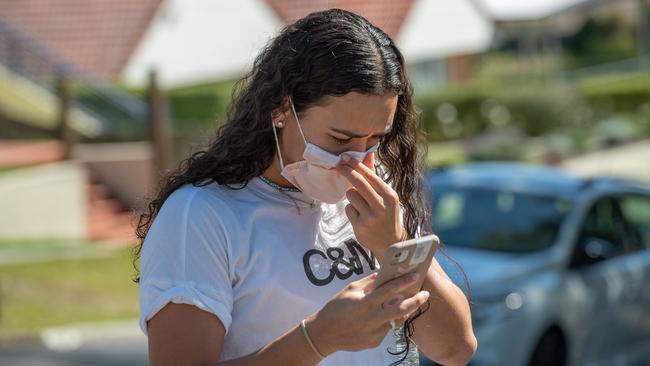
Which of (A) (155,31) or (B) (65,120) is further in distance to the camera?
(A) (155,31)

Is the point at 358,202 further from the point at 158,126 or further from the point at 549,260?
the point at 158,126

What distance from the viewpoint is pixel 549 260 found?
23.8ft

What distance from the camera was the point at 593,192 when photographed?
7723 mm

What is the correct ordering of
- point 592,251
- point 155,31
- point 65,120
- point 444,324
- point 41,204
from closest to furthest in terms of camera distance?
1. point 444,324
2. point 592,251
3. point 41,204
4. point 65,120
5. point 155,31

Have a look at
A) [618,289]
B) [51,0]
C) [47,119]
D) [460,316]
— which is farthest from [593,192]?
[51,0]

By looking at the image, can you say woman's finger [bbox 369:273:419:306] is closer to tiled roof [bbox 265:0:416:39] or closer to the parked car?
the parked car

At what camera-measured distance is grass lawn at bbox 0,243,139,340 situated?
10.1 meters

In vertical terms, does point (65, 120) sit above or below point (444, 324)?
below

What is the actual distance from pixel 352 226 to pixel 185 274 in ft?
1.30

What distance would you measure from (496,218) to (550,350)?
1.08 metres

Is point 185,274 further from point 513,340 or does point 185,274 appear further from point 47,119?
point 47,119

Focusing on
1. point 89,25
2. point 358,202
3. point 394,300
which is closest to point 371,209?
point 358,202

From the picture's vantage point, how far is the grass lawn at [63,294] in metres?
10.1

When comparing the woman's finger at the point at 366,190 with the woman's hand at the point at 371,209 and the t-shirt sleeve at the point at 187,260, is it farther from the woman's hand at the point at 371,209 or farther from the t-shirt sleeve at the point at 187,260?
the t-shirt sleeve at the point at 187,260
